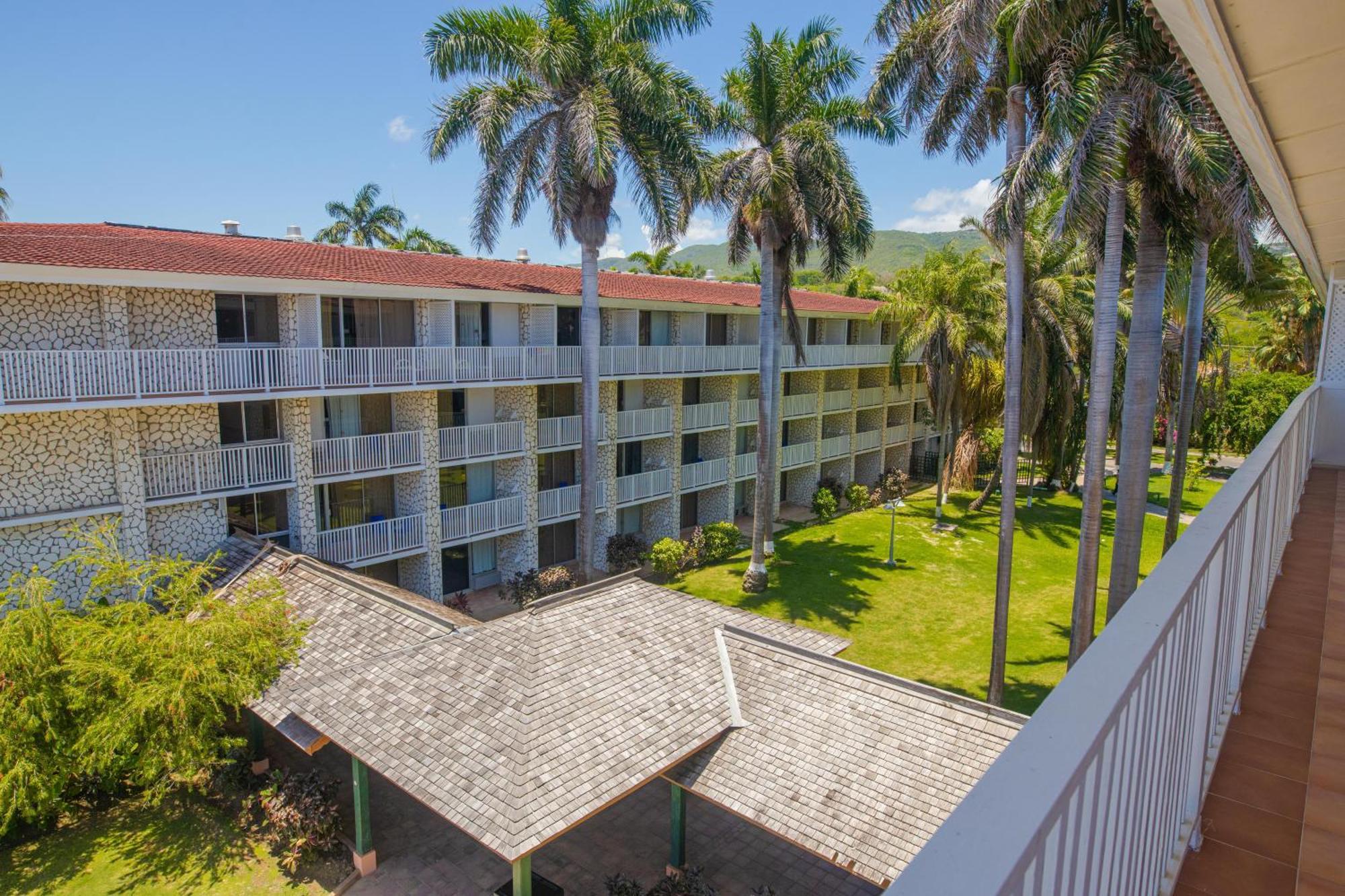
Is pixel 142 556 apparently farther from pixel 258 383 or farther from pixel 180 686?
pixel 180 686

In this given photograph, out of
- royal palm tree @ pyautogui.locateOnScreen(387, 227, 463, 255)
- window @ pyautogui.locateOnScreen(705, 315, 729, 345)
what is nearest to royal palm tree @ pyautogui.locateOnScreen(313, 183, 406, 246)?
royal palm tree @ pyautogui.locateOnScreen(387, 227, 463, 255)

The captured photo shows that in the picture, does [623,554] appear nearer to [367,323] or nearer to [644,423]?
[644,423]

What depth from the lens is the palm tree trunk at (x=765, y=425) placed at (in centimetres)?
2491

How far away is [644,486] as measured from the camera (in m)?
28.5

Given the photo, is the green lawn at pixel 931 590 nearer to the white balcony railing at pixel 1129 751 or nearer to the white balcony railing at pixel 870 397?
the white balcony railing at pixel 870 397

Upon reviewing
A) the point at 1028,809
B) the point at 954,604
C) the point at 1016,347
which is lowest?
the point at 954,604

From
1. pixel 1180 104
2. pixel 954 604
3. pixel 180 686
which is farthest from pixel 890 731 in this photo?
pixel 954 604

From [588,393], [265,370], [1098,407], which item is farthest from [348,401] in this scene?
[1098,407]

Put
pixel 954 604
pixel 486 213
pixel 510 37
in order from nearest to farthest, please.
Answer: pixel 510 37 → pixel 486 213 → pixel 954 604

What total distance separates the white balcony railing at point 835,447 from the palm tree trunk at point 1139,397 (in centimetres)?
2121

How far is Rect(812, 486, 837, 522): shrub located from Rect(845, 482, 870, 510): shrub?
6.89ft

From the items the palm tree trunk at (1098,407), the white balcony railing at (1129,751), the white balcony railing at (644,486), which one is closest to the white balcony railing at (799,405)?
the white balcony railing at (644,486)

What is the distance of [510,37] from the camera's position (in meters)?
19.7

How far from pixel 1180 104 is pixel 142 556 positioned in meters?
22.5
